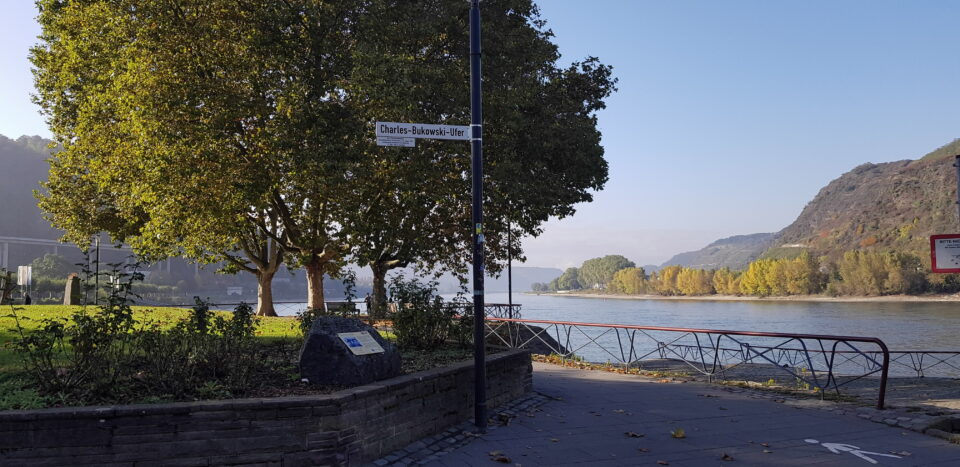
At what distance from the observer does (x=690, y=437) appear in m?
7.76

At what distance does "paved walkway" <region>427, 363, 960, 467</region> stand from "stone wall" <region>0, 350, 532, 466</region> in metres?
1.01

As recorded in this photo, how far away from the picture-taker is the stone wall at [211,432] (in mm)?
5441

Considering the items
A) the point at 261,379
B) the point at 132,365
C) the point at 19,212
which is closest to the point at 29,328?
the point at 132,365

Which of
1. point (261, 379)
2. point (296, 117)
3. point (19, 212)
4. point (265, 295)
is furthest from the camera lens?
point (19, 212)

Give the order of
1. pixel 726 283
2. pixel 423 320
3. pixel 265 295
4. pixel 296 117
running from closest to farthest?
pixel 423 320 → pixel 296 117 → pixel 265 295 → pixel 726 283

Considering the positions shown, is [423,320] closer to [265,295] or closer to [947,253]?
[947,253]

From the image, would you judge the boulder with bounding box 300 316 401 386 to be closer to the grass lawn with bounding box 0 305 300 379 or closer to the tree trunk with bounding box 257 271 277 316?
the grass lawn with bounding box 0 305 300 379

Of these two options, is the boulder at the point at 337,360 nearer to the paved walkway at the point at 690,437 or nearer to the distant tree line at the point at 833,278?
the paved walkway at the point at 690,437

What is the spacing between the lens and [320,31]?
62.4ft

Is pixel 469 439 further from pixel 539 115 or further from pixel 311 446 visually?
pixel 539 115

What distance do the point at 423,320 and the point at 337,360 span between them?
12.7 ft

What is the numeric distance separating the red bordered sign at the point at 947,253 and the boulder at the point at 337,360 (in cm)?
1012

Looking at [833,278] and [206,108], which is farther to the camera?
[833,278]

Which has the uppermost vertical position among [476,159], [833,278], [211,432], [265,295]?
[476,159]
